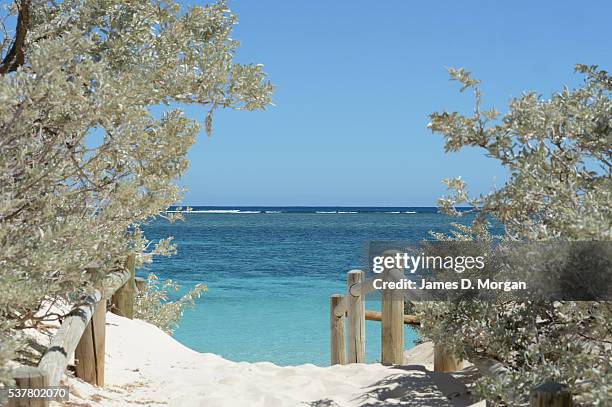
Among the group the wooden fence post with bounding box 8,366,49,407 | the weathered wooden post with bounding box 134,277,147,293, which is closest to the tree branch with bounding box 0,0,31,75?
the wooden fence post with bounding box 8,366,49,407

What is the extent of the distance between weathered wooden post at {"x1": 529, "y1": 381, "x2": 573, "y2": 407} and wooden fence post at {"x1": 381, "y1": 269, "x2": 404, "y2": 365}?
176 inches

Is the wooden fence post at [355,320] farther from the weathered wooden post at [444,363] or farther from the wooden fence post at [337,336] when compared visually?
the weathered wooden post at [444,363]

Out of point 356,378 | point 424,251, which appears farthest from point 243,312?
point 424,251

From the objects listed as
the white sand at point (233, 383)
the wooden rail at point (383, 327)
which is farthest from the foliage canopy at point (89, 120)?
the wooden rail at point (383, 327)

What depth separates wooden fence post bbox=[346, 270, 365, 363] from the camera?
875cm

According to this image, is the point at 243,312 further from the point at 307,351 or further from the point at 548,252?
the point at 548,252

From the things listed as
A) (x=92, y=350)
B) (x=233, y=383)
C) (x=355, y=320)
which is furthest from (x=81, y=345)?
(x=355, y=320)

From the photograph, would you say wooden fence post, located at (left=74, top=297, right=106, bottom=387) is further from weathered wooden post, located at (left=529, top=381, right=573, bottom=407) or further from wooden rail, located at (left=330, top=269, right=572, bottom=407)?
weathered wooden post, located at (left=529, top=381, right=573, bottom=407)

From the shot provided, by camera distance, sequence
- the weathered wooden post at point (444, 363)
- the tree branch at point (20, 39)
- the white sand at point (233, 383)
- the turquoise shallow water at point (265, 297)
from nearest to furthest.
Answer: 1. the tree branch at point (20, 39)
2. the white sand at point (233, 383)
3. the weathered wooden post at point (444, 363)
4. the turquoise shallow water at point (265, 297)

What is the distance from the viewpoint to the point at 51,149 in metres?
4.61

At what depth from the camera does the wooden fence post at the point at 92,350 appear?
5793mm

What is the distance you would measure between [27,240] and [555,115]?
334 centimetres

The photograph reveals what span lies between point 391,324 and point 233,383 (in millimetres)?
2252

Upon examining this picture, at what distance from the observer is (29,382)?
3365 mm
